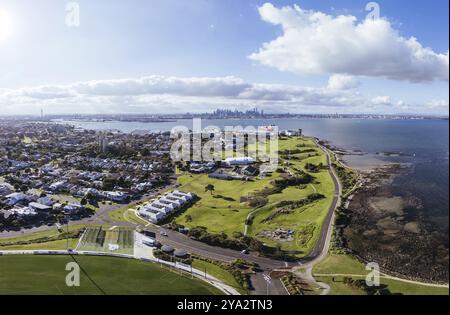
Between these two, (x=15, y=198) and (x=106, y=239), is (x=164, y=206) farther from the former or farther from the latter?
(x=15, y=198)

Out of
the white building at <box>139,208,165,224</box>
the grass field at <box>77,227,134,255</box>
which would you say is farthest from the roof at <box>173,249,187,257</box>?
the white building at <box>139,208,165,224</box>

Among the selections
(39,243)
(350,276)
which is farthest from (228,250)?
(39,243)

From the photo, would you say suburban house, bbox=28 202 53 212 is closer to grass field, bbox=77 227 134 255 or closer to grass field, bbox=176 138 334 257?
grass field, bbox=77 227 134 255

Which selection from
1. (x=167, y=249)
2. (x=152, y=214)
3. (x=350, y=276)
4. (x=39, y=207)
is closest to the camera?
(x=350, y=276)

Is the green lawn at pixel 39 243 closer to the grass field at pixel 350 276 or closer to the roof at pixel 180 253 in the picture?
the roof at pixel 180 253

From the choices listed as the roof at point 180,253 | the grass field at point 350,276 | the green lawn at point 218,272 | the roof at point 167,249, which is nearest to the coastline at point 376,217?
the grass field at point 350,276
